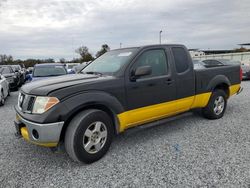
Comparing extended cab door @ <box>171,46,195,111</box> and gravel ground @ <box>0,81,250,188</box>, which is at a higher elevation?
extended cab door @ <box>171,46,195,111</box>

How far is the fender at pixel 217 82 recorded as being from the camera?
16.0ft

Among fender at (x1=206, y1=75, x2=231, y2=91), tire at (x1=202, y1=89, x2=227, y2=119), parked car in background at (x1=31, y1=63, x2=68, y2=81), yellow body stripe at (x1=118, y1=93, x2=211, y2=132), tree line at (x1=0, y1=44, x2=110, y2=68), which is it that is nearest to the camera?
yellow body stripe at (x1=118, y1=93, x2=211, y2=132)

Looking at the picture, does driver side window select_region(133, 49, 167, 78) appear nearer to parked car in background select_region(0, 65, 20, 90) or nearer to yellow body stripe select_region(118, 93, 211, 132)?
yellow body stripe select_region(118, 93, 211, 132)

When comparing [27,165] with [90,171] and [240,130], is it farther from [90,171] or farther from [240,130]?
[240,130]

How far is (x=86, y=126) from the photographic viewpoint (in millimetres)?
3014

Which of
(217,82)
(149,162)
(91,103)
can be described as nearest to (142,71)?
(91,103)

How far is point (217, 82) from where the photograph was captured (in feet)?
16.5

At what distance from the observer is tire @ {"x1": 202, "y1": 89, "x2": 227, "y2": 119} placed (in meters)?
5.02

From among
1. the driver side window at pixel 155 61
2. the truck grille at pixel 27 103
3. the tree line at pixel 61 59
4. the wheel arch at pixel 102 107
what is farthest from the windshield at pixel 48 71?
the tree line at pixel 61 59

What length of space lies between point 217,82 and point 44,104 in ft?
12.9

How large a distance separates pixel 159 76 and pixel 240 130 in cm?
213

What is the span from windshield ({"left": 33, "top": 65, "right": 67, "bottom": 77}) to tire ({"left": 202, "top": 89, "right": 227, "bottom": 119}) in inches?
242

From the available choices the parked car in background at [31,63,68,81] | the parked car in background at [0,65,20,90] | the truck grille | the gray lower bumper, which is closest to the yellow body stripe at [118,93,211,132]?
the gray lower bumper

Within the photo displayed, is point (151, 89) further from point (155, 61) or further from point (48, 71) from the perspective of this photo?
point (48, 71)
